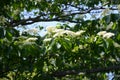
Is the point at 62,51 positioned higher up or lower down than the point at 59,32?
lower down

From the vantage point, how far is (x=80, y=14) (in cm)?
856

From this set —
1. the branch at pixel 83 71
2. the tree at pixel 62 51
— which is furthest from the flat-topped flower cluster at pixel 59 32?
the branch at pixel 83 71

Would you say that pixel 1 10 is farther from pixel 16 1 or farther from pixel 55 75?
pixel 55 75

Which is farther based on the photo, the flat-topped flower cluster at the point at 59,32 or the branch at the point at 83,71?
the branch at the point at 83,71

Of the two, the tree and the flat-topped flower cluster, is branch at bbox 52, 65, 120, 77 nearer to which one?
the tree

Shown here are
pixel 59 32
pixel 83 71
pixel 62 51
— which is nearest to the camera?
pixel 59 32

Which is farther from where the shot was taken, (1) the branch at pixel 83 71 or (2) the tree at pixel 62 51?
(1) the branch at pixel 83 71

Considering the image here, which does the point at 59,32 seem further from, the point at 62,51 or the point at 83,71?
the point at 83,71

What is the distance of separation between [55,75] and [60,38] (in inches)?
39.4

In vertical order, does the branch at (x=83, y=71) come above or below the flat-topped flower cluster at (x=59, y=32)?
below

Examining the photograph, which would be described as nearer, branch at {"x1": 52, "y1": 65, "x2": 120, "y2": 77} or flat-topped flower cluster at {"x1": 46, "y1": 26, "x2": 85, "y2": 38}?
flat-topped flower cluster at {"x1": 46, "y1": 26, "x2": 85, "y2": 38}

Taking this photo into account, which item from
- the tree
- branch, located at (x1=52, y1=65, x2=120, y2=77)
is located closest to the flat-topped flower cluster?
the tree

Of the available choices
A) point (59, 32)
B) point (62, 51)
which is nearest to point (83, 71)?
point (62, 51)

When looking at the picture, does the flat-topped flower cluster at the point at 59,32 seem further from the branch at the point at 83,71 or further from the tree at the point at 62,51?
the branch at the point at 83,71
